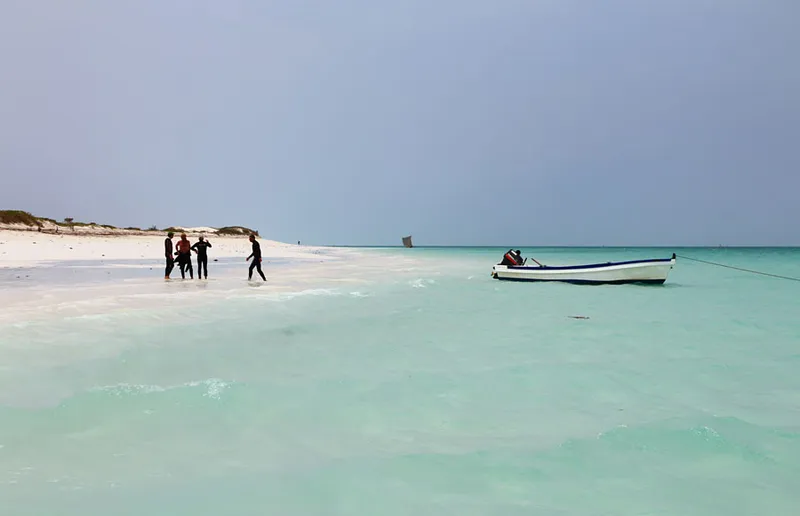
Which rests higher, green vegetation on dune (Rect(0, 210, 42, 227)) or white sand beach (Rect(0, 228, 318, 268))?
green vegetation on dune (Rect(0, 210, 42, 227))

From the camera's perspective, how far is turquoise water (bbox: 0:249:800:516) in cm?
449

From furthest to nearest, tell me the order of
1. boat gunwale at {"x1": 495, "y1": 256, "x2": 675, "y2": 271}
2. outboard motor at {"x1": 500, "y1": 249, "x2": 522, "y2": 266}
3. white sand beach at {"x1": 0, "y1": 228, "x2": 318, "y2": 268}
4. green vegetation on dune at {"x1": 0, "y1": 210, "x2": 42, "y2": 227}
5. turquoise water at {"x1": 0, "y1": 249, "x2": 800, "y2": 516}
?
green vegetation on dune at {"x1": 0, "y1": 210, "x2": 42, "y2": 227}, white sand beach at {"x1": 0, "y1": 228, "x2": 318, "y2": 268}, outboard motor at {"x1": 500, "y1": 249, "x2": 522, "y2": 266}, boat gunwale at {"x1": 495, "y1": 256, "x2": 675, "y2": 271}, turquoise water at {"x1": 0, "y1": 249, "x2": 800, "y2": 516}

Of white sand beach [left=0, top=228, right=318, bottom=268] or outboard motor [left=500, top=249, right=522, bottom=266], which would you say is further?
white sand beach [left=0, top=228, right=318, bottom=268]

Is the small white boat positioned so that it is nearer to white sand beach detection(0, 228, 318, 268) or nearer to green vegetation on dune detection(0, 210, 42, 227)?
white sand beach detection(0, 228, 318, 268)

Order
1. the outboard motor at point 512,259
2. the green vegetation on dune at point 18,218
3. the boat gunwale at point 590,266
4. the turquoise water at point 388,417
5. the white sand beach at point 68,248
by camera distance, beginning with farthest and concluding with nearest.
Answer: the green vegetation on dune at point 18,218 < the white sand beach at point 68,248 < the outboard motor at point 512,259 < the boat gunwale at point 590,266 < the turquoise water at point 388,417

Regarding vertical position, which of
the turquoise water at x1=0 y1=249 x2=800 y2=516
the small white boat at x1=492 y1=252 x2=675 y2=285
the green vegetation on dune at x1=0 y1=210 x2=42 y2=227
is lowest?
the turquoise water at x1=0 y1=249 x2=800 y2=516

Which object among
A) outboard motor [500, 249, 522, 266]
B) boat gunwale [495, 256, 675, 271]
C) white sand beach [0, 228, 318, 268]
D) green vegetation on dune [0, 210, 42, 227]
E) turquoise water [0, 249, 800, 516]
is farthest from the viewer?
green vegetation on dune [0, 210, 42, 227]

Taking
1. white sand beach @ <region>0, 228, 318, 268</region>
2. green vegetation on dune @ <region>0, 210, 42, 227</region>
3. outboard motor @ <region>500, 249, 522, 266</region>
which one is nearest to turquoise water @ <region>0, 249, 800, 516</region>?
outboard motor @ <region>500, 249, 522, 266</region>

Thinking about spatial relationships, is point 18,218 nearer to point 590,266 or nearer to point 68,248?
point 68,248

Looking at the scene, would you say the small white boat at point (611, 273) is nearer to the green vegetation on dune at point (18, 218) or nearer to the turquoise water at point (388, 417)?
the turquoise water at point (388, 417)

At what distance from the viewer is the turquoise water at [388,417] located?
4.49 metres

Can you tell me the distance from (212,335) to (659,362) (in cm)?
888

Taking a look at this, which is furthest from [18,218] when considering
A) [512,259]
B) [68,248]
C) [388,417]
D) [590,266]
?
[388,417]

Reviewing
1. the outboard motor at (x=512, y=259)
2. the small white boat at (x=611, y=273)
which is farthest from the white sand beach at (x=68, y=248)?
the small white boat at (x=611, y=273)
